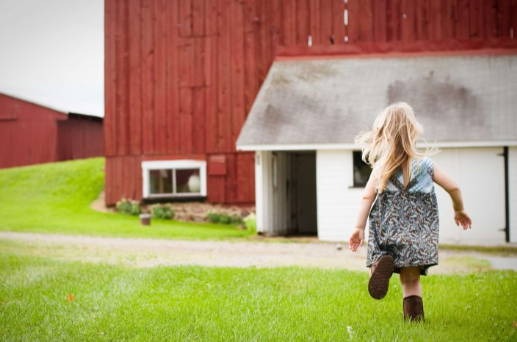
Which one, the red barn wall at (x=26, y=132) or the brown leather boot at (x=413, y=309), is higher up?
the red barn wall at (x=26, y=132)

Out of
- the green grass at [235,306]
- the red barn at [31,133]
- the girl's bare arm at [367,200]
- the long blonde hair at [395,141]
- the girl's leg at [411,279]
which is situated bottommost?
the green grass at [235,306]

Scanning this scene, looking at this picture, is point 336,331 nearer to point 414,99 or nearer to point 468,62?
point 414,99

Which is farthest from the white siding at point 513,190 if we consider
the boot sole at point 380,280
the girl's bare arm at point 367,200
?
the boot sole at point 380,280

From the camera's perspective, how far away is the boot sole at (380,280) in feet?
20.2

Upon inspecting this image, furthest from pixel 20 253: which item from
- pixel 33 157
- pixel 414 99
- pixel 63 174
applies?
pixel 33 157

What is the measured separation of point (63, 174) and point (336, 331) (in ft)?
71.1

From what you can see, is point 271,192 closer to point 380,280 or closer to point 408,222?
point 408,222

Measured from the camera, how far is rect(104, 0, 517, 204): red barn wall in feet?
74.0

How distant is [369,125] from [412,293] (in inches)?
471

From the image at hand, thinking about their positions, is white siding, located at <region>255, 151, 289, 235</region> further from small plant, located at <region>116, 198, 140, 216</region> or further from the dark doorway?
small plant, located at <region>116, 198, 140, 216</region>

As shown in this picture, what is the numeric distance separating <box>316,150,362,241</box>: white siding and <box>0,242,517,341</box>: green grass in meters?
7.81

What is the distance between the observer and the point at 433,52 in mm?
21109

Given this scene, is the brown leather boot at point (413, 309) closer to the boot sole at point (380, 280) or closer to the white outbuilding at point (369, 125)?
the boot sole at point (380, 280)

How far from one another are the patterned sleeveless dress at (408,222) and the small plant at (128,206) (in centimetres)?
1745
